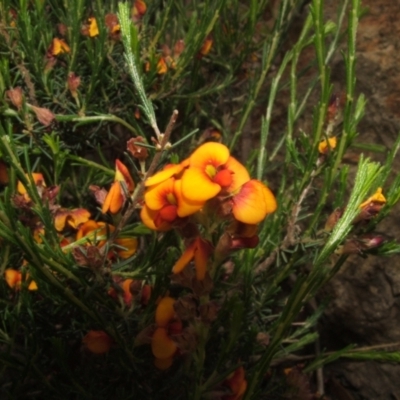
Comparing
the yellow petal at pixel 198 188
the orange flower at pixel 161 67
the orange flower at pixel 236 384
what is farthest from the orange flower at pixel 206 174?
the orange flower at pixel 161 67

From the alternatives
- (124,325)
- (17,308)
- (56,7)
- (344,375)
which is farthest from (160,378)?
(56,7)

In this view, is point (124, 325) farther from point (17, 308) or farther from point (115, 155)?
point (115, 155)

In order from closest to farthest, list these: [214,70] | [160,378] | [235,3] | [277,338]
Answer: [277,338] → [160,378] → [235,3] → [214,70]

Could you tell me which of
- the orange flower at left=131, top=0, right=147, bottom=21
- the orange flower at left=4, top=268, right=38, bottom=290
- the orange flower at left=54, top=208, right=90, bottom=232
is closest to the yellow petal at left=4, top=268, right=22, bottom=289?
the orange flower at left=4, top=268, right=38, bottom=290

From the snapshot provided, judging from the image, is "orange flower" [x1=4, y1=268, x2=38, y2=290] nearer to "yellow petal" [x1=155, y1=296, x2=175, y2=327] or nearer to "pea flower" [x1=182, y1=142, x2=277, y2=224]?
"yellow petal" [x1=155, y1=296, x2=175, y2=327]

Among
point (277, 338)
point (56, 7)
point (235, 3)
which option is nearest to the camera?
point (277, 338)

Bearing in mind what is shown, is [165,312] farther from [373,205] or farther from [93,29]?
[93,29]
